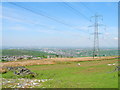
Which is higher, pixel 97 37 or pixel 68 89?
pixel 97 37

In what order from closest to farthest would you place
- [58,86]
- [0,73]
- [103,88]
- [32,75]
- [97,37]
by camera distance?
[103,88]
[58,86]
[32,75]
[0,73]
[97,37]

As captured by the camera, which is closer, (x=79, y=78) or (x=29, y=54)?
(x=79, y=78)

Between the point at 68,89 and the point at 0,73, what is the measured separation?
16984 millimetres

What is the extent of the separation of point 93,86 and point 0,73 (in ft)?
62.3

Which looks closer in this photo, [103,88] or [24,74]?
[103,88]

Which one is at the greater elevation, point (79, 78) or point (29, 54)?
point (79, 78)

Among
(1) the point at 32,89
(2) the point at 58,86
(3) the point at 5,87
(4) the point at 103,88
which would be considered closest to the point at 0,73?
(3) the point at 5,87

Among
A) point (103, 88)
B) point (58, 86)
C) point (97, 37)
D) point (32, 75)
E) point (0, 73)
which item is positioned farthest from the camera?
point (97, 37)

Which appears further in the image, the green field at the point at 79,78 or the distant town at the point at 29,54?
the distant town at the point at 29,54

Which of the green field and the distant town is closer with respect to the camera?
the green field

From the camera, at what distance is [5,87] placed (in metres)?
17.0

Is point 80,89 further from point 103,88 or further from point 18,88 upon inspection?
point 18,88

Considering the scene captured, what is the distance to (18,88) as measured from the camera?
53.9ft

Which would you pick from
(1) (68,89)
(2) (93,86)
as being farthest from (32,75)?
(2) (93,86)
